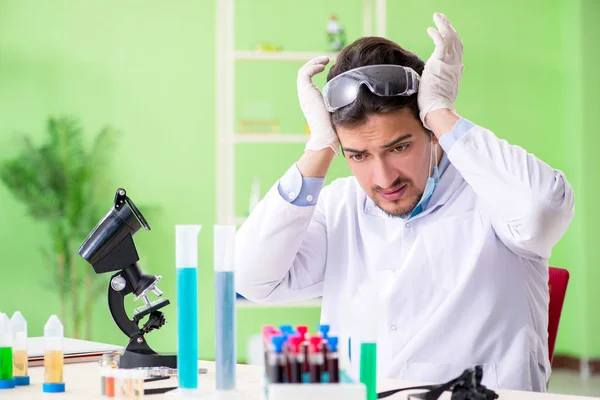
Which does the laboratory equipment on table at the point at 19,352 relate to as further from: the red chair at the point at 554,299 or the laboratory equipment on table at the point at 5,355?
the red chair at the point at 554,299

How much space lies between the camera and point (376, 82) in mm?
1923

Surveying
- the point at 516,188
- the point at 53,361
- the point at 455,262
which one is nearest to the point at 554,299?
the point at 455,262

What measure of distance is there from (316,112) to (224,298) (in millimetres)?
739

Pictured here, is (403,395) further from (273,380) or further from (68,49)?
(68,49)

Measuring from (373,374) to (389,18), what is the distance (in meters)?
4.80

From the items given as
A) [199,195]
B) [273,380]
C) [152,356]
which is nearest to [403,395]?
[273,380]

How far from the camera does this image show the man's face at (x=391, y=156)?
1.94m

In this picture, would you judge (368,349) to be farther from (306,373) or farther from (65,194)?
(65,194)

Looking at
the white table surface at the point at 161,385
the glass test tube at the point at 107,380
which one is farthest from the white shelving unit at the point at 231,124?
the glass test tube at the point at 107,380

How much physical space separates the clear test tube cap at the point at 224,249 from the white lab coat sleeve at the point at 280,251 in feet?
1.86

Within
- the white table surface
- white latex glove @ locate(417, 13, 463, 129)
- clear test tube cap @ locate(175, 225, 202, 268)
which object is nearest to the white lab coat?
white latex glove @ locate(417, 13, 463, 129)

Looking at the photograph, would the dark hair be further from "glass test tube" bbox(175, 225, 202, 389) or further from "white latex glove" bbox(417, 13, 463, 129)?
"glass test tube" bbox(175, 225, 202, 389)

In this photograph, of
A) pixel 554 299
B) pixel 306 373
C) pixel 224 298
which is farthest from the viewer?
pixel 554 299

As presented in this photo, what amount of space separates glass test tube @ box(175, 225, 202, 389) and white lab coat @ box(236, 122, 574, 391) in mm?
558
